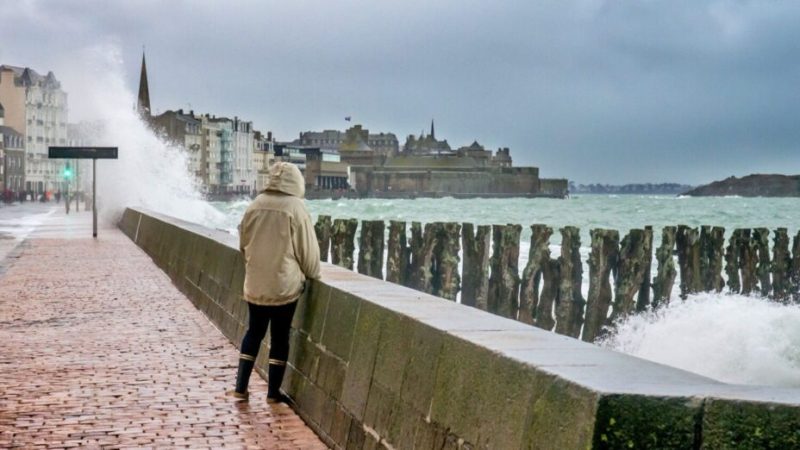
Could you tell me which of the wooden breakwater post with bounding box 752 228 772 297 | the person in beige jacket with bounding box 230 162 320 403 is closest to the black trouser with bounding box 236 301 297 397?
the person in beige jacket with bounding box 230 162 320 403

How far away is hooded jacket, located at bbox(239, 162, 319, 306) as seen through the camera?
754cm

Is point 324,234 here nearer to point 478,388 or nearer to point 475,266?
point 475,266

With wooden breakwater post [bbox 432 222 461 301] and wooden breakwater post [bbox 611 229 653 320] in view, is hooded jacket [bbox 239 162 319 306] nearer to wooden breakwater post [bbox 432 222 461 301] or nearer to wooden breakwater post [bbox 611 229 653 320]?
wooden breakwater post [bbox 611 229 653 320]

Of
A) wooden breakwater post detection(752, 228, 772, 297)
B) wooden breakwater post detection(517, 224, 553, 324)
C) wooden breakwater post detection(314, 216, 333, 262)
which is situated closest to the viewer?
wooden breakwater post detection(517, 224, 553, 324)

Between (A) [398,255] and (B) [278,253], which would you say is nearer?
(B) [278,253]

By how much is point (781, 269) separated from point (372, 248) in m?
9.67

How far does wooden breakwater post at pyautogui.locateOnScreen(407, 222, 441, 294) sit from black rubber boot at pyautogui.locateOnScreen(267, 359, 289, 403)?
18.5 meters

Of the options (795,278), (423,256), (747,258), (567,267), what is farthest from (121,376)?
(795,278)

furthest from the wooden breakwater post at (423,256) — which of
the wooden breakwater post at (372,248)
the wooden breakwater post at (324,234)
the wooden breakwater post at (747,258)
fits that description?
the wooden breakwater post at (747,258)

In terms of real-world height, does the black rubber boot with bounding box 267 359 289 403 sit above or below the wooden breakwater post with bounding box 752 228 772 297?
above

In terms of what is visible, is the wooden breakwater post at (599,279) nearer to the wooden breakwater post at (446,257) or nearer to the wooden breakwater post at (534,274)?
the wooden breakwater post at (534,274)

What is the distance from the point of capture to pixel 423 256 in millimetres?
27000

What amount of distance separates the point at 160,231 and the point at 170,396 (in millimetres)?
15155

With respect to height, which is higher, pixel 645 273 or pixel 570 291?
pixel 645 273
